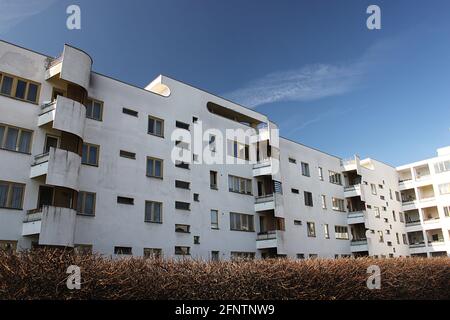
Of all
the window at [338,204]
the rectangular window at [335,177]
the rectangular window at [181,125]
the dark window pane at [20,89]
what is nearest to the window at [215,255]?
the rectangular window at [181,125]

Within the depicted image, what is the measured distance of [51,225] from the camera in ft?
67.5

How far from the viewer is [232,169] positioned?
1344 inches

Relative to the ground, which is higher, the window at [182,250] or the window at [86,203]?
the window at [86,203]

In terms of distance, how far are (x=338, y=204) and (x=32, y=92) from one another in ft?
114

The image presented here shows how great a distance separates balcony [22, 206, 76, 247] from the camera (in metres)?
20.3

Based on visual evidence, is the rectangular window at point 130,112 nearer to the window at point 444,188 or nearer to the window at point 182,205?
the window at point 182,205

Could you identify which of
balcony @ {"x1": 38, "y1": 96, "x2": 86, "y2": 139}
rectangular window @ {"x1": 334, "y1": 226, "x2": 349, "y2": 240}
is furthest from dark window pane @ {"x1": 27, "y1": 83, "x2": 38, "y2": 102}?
rectangular window @ {"x1": 334, "y1": 226, "x2": 349, "y2": 240}

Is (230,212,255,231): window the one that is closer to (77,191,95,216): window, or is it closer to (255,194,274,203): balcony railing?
(255,194,274,203): balcony railing

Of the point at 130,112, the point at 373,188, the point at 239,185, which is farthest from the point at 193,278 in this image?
the point at 373,188

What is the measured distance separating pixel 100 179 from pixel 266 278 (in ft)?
45.4

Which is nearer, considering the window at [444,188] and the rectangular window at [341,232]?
the rectangular window at [341,232]

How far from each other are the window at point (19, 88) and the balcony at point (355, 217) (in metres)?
35.7

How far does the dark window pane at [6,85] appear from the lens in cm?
2198
